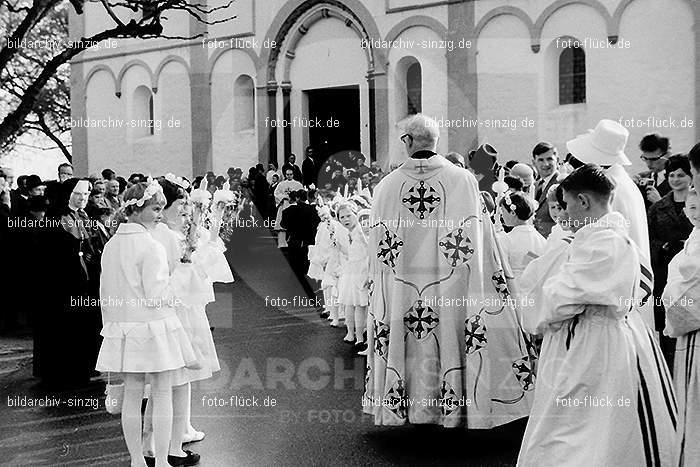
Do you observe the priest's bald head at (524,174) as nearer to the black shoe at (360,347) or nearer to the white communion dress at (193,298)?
the black shoe at (360,347)

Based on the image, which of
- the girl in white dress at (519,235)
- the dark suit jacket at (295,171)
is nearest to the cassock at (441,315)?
the girl in white dress at (519,235)

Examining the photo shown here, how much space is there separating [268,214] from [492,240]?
14.2m

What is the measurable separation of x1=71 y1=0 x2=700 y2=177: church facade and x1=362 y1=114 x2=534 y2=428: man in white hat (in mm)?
10483

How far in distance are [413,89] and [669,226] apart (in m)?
13.6

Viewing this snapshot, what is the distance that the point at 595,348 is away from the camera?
14.8 ft

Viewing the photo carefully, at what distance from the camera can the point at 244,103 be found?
2400 centimetres

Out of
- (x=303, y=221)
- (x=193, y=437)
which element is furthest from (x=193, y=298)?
(x=303, y=221)

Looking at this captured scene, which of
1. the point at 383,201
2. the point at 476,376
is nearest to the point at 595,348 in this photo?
the point at 476,376

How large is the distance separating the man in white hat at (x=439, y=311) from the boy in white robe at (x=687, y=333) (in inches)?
81.3

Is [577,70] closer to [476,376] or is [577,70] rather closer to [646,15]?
[646,15]

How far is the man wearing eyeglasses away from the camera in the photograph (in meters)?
8.00

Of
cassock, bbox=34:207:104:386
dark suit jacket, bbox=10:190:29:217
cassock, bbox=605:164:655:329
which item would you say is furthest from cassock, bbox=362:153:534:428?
dark suit jacket, bbox=10:190:29:217

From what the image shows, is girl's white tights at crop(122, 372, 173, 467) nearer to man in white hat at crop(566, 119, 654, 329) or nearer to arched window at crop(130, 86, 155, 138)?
man in white hat at crop(566, 119, 654, 329)

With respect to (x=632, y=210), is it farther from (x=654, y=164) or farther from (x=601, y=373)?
(x=654, y=164)
